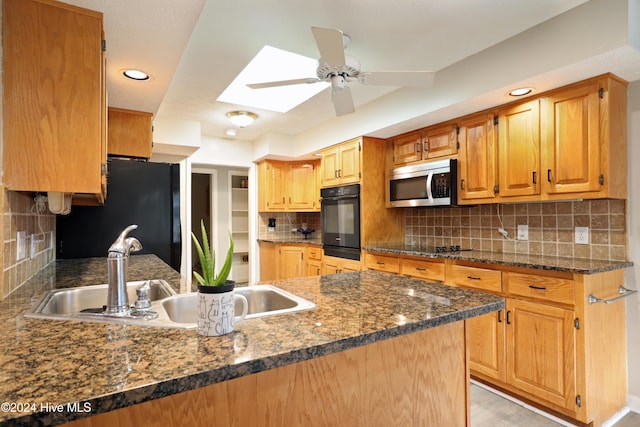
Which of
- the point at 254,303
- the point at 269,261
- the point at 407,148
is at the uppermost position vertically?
the point at 407,148

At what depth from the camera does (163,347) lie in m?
0.76

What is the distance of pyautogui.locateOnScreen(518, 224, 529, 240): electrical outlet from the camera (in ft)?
8.78

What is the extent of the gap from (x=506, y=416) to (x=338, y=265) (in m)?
2.16

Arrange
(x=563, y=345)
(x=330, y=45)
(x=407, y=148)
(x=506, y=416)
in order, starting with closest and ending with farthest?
(x=330, y=45)
(x=563, y=345)
(x=506, y=416)
(x=407, y=148)

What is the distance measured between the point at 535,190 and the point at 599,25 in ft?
3.29

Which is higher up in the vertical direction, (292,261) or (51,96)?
(51,96)

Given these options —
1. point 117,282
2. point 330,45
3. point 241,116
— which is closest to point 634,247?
point 330,45

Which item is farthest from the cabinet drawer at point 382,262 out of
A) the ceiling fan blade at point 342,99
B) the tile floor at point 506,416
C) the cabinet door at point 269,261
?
the cabinet door at point 269,261

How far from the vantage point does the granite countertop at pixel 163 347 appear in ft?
1.86

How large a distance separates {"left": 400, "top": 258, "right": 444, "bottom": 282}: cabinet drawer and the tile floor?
2.80ft

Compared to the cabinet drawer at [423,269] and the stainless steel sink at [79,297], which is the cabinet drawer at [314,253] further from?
the stainless steel sink at [79,297]

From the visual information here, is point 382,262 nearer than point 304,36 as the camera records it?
No

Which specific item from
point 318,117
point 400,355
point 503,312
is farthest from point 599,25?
point 318,117

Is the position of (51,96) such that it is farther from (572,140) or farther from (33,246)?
(572,140)
